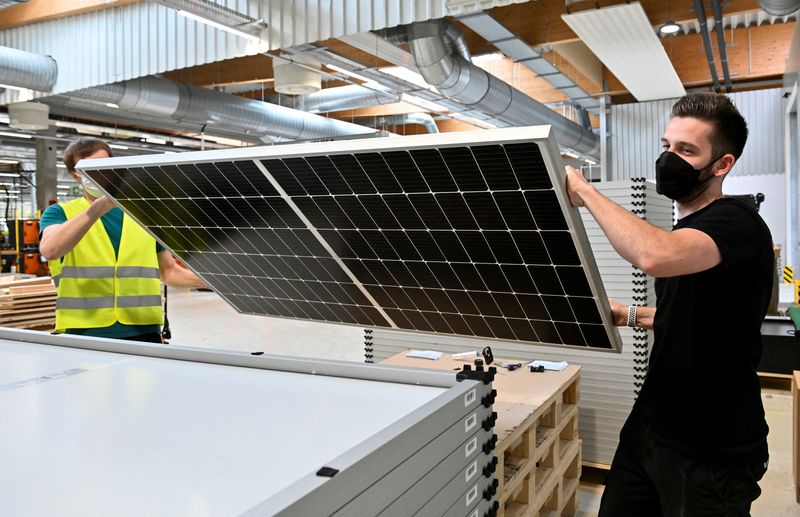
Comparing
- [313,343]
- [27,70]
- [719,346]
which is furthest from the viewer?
[313,343]

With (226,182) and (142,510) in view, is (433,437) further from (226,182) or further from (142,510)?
(226,182)

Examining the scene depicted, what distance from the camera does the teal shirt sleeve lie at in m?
3.19

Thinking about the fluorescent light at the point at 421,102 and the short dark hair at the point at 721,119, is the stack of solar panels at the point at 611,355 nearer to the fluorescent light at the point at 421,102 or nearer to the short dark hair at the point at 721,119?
the short dark hair at the point at 721,119

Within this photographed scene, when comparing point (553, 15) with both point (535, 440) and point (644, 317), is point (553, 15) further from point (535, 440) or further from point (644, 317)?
point (644, 317)

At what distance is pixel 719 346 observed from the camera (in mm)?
1994

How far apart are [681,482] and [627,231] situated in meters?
0.89

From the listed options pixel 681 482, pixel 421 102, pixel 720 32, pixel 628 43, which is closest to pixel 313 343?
pixel 421 102

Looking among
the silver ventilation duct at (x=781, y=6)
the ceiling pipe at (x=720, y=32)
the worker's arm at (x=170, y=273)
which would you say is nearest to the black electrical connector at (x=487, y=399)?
the worker's arm at (x=170, y=273)

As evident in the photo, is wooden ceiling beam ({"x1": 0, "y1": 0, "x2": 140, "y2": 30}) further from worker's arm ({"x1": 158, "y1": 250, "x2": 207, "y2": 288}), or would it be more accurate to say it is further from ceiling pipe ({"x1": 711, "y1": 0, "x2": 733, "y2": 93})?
ceiling pipe ({"x1": 711, "y1": 0, "x2": 733, "y2": 93})

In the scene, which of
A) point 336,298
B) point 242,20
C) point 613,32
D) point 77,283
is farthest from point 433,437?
point 613,32

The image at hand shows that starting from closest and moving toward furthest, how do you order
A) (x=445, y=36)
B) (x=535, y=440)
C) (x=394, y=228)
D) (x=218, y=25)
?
(x=394, y=228) → (x=535, y=440) → (x=218, y=25) → (x=445, y=36)

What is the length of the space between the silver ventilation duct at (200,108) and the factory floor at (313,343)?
141 inches

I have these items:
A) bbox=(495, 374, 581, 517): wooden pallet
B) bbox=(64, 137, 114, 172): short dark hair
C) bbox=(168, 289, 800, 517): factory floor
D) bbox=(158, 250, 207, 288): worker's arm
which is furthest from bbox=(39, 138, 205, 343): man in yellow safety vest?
bbox=(168, 289, 800, 517): factory floor

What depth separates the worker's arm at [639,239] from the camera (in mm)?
1715
